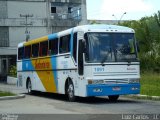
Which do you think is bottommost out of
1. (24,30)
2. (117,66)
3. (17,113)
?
(17,113)

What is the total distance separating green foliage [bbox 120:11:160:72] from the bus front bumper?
2538 centimetres

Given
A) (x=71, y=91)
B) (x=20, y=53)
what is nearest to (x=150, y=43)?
(x=20, y=53)

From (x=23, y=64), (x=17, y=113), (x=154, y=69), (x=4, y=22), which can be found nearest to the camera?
(x=17, y=113)

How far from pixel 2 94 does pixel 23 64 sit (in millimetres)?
5796

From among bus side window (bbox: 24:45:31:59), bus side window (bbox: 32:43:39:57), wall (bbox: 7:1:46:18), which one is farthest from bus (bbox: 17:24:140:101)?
wall (bbox: 7:1:46:18)

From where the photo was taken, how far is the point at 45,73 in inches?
996

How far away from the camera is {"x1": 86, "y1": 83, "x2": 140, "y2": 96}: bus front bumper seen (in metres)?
19.4

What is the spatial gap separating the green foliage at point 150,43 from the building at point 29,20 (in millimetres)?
22363

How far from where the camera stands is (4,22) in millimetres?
71812

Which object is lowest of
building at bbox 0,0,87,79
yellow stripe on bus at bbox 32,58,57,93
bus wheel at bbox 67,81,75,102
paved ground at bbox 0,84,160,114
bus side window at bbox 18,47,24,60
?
paved ground at bbox 0,84,160,114

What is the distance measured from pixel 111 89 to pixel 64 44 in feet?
12.3

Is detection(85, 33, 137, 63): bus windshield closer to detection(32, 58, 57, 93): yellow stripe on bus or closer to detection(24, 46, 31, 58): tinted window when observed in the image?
detection(32, 58, 57, 93): yellow stripe on bus

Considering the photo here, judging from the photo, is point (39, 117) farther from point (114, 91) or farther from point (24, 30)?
point (24, 30)

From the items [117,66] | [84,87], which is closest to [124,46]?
[117,66]
